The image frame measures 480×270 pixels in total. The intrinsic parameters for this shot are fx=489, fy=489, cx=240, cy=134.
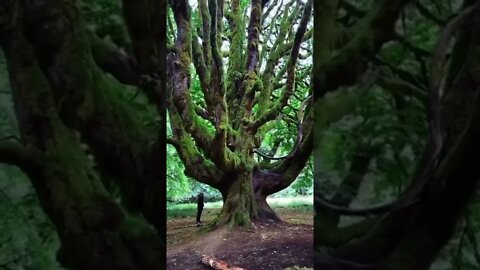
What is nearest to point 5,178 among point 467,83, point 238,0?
point 467,83

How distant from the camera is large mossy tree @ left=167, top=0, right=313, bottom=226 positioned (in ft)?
15.5

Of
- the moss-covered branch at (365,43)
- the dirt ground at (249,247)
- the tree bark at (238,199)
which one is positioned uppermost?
the moss-covered branch at (365,43)

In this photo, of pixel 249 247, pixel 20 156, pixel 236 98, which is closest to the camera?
pixel 20 156

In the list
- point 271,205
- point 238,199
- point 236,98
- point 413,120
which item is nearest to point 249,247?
point 238,199

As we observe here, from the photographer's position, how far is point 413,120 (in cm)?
159

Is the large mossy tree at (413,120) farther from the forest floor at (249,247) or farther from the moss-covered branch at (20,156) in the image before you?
the forest floor at (249,247)

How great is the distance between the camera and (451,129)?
1.57 m

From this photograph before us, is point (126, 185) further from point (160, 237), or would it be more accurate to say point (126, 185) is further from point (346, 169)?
point (346, 169)

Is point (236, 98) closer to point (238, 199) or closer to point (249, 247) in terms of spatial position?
point (238, 199)

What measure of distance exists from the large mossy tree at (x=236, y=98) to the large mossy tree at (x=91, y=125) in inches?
116

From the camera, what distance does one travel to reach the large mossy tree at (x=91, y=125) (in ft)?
5.13

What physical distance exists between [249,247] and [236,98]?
5.95 feet

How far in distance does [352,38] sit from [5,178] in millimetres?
1210

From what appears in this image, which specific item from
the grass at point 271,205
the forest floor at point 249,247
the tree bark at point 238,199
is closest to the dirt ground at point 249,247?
the forest floor at point 249,247
